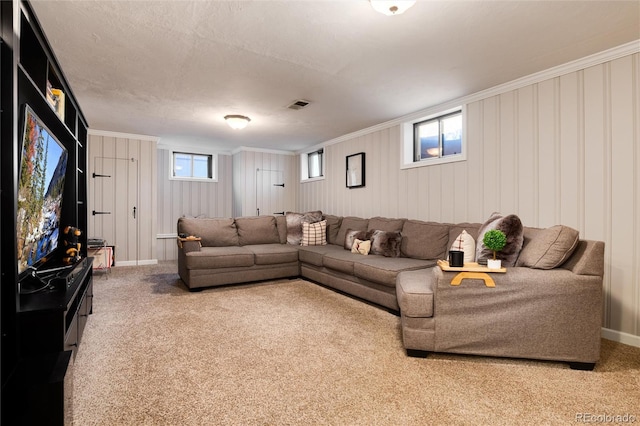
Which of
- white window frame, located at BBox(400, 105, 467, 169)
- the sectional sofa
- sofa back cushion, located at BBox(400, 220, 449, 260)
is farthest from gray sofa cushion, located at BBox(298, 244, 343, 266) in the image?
white window frame, located at BBox(400, 105, 467, 169)

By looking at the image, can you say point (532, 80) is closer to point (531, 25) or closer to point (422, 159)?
point (531, 25)

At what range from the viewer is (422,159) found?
172 inches

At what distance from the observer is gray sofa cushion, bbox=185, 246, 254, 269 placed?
13.0 feet

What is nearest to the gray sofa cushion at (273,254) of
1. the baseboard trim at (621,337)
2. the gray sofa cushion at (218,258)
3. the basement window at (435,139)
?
the gray sofa cushion at (218,258)

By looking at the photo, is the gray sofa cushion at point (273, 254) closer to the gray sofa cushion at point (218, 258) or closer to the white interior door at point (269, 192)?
the gray sofa cushion at point (218, 258)

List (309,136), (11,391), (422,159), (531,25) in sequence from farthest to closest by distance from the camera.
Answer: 1. (309,136)
2. (422,159)
3. (531,25)
4. (11,391)

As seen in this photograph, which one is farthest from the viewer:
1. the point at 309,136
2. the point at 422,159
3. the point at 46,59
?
the point at 309,136

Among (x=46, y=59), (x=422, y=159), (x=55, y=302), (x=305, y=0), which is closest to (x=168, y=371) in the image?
(x=55, y=302)

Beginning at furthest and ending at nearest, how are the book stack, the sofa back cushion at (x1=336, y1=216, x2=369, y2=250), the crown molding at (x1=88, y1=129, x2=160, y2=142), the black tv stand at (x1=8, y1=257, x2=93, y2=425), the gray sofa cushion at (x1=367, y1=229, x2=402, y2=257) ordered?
1. the crown molding at (x1=88, y1=129, x2=160, y2=142)
2. the sofa back cushion at (x1=336, y1=216, x2=369, y2=250)
3. the gray sofa cushion at (x1=367, y1=229, x2=402, y2=257)
4. the book stack
5. the black tv stand at (x1=8, y1=257, x2=93, y2=425)

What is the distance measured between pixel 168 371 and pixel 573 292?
2.58m

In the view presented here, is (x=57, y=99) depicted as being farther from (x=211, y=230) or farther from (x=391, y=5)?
(x=211, y=230)

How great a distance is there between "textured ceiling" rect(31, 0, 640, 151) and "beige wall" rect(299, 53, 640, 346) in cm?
29

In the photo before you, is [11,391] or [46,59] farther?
[46,59]

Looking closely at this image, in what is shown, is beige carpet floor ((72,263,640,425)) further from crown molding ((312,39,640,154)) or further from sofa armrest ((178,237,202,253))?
crown molding ((312,39,640,154))
